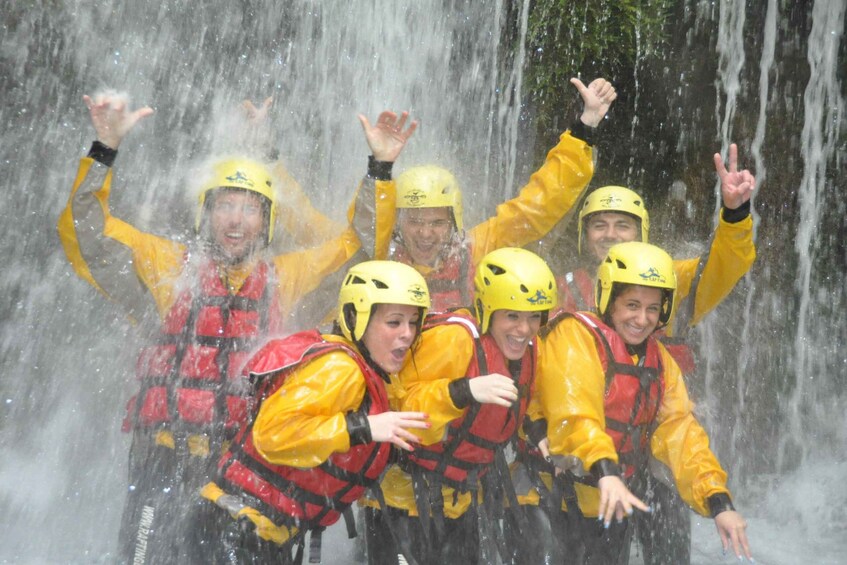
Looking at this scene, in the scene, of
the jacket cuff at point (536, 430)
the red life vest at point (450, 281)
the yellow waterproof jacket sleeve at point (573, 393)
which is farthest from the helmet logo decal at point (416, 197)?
the jacket cuff at point (536, 430)

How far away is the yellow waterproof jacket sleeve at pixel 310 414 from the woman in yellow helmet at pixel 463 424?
0.40 metres

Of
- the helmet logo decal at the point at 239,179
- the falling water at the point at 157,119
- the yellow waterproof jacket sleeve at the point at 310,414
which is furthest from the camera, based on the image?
the falling water at the point at 157,119

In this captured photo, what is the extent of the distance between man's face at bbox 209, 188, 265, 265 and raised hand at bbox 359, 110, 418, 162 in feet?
2.47

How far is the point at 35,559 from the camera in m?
6.20

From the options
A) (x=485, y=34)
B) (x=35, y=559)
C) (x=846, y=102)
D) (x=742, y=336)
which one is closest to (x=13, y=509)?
(x=35, y=559)

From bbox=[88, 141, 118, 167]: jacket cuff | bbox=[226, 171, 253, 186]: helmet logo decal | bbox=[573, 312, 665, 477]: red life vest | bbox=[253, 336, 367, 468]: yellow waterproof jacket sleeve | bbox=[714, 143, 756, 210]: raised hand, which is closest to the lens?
bbox=[253, 336, 367, 468]: yellow waterproof jacket sleeve

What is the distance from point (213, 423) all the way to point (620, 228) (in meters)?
2.77

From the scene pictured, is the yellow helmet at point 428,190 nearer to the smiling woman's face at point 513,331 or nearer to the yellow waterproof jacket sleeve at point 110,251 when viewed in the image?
the smiling woman's face at point 513,331

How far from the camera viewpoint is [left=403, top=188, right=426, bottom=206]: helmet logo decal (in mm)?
5168

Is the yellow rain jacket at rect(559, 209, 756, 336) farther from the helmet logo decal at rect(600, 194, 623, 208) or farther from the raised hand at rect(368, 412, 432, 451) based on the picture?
the raised hand at rect(368, 412, 432, 451)

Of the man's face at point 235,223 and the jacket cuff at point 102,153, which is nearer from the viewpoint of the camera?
the jacket cuff at point 102,153

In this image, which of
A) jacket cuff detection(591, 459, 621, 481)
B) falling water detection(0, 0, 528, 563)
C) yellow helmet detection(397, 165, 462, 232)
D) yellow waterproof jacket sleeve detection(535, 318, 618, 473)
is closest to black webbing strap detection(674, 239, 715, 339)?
yellow waterproof jacket sleeve detection(535, 318, 618, 473)

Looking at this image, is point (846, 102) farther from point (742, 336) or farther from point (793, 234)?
point (742, 336)

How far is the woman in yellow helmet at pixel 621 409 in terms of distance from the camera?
3881 millimetres
